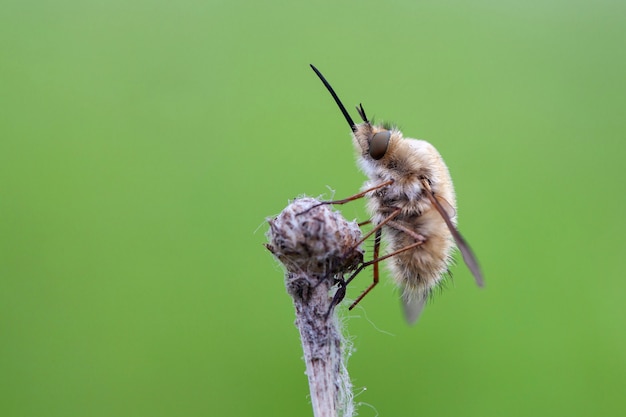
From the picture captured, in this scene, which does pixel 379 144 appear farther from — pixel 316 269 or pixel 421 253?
pixel 316 269

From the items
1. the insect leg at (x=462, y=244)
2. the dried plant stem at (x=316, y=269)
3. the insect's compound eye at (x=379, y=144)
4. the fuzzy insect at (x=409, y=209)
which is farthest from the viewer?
the insect's compound eye at (x=379, y=144)

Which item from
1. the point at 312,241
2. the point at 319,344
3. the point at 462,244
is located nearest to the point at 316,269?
the point at 312,241

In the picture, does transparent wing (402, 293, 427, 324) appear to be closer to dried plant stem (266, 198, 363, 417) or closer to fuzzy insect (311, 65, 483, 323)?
fuzzy insect (311, 65, 483, 323)

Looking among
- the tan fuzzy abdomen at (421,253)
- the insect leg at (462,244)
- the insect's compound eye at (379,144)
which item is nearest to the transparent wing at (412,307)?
the tan fuzzy abdomen at (421,253)

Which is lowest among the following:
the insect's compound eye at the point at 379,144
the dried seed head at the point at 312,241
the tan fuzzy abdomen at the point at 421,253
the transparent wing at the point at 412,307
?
the dried seed head at the point at 312,241

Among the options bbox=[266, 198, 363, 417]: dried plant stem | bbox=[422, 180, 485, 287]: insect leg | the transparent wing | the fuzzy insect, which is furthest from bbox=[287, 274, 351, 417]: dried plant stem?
the transparent wing

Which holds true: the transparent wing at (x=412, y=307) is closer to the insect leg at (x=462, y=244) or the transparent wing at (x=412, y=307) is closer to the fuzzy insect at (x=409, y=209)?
the fuzzy insect at (x=409, y=209)

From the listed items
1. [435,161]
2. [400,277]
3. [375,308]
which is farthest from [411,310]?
[375,308]
